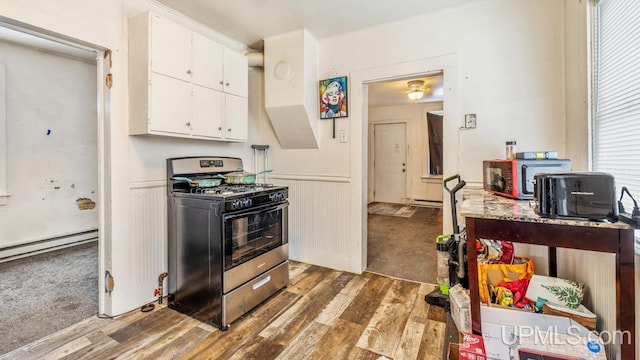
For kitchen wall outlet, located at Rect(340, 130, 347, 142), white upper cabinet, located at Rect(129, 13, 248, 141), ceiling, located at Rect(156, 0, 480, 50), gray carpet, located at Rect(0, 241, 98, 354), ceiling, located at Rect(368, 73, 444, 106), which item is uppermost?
ceiling, located at Rect(368, 73, 444, 106)

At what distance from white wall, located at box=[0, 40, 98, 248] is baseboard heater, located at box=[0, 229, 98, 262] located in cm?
6

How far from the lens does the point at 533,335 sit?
135 cm

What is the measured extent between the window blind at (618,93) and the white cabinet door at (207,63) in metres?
2.71

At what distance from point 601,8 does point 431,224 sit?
3.86 meters

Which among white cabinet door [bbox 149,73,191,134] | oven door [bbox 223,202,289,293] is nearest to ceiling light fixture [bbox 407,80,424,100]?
oven door [bbox 223,202,289,293]

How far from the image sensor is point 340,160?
9.82 feet

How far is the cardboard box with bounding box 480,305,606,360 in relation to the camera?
4.06ft

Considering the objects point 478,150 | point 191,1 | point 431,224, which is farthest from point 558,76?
point 431,224

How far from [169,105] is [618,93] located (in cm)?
281

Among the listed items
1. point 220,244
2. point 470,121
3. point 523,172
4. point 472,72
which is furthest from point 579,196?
point 220,244

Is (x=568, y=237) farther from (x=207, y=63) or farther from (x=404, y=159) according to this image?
(x=404, y=159)

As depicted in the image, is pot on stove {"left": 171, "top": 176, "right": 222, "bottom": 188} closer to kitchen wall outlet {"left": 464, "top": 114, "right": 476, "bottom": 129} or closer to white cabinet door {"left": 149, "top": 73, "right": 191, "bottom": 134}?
white cabinet door {"left": 149, "top": 73, "right": 191, "bottom": 134}

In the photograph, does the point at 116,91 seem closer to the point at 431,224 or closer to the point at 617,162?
the point at 617,162

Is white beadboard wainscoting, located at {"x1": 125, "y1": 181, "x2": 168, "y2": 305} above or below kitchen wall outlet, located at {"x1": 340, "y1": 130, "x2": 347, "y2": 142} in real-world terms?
below
